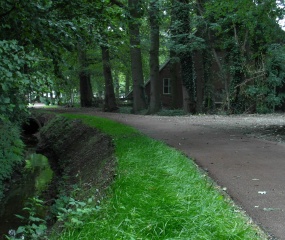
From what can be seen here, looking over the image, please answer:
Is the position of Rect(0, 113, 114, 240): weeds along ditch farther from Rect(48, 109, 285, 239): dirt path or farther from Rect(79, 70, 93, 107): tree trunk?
Rect(79, 70, 93, 107): tree trunk

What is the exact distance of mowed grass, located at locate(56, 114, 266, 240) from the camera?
3.95 m

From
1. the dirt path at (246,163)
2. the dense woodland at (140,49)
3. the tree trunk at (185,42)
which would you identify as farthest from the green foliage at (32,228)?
the tree trunk at (185,42)

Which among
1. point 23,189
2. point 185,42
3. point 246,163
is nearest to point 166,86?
point 185,42

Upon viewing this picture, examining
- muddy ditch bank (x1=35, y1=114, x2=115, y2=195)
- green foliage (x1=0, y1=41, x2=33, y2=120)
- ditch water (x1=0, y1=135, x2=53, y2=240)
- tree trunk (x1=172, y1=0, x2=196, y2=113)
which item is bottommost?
ditch water (x1=0, y1=135, x2=53, y2=240)

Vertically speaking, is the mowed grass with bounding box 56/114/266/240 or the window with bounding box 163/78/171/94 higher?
the window with bounding box 163/78/171/94

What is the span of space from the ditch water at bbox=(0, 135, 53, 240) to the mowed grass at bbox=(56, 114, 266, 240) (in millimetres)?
2164

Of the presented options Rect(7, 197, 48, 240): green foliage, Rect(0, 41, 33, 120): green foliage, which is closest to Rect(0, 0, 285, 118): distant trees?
Rect(0, 41, 33, 120): green foliage

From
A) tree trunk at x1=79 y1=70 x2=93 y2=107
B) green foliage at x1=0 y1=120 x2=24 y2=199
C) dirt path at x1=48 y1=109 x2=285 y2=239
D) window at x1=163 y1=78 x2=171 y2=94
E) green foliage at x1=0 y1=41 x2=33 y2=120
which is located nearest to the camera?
dirt path at x1=48 y1=109 x2=285 y2=239

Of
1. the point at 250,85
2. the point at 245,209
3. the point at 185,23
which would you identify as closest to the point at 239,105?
the point at 250,85

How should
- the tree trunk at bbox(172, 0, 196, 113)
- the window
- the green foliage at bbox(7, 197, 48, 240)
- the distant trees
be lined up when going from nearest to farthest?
the green foliage at bbox(7, 197, 48, 240)
the distant trees
the tree trunk at bbox(172, 0, 196, 113)
the window

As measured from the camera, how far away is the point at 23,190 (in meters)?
11.4

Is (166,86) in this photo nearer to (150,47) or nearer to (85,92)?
(85,92)

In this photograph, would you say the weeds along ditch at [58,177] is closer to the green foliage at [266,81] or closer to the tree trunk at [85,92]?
the green foliage at [266,81]

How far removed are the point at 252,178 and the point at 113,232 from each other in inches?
140
